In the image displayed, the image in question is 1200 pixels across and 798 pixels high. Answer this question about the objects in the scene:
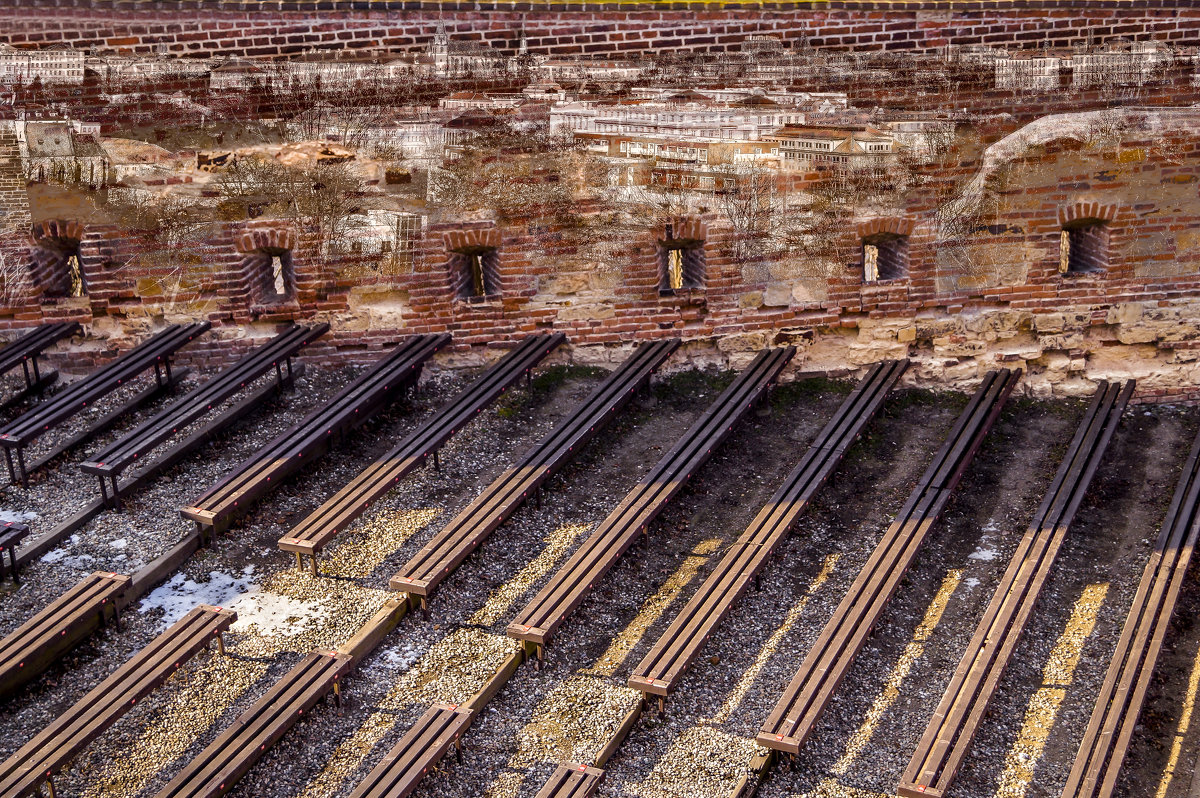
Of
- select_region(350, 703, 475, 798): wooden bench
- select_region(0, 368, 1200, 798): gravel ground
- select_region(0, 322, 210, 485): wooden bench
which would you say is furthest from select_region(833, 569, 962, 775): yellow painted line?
select_region(0, 322, 210, 485): wooden bench

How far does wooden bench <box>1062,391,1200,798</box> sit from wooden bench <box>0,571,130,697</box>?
5715mm

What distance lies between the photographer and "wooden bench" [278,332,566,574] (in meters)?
8.26

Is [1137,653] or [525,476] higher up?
[525,476]

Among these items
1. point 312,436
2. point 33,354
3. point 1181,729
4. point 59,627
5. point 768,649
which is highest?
point 33,354

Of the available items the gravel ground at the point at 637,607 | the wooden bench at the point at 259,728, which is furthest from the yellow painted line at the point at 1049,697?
the wooden bench at the point at 259,728

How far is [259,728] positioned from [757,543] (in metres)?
3.38

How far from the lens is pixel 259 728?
22.3 ft

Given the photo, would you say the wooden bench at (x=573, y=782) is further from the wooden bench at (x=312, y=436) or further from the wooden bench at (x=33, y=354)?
the wooden bench at (x=33, y=354)

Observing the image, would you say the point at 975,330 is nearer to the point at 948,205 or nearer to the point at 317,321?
the point at 948,205

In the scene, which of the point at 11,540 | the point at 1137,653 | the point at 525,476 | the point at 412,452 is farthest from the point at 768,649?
the point at 11,540

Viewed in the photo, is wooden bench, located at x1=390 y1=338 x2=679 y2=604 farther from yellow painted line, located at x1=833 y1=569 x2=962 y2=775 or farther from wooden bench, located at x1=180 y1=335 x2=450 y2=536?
yellow painted line, located at x1=833 y1=569 x2=962 y2=775

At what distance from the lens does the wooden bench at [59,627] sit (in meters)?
7.18

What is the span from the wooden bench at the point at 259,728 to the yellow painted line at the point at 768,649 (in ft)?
7.28

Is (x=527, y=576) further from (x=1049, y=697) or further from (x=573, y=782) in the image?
(x=1049, y=697)
